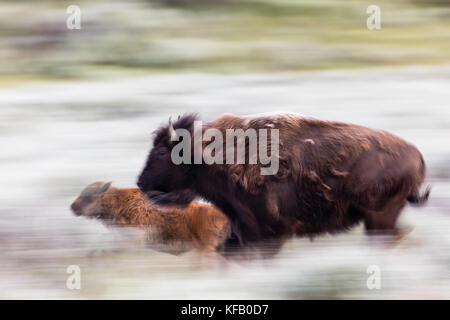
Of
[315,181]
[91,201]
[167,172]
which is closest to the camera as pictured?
[315,181]

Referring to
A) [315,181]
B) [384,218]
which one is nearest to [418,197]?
[384,218]

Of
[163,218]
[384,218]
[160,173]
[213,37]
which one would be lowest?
[163,218]

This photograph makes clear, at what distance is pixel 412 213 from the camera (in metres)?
4.85

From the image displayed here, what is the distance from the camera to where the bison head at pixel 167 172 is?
4727mm

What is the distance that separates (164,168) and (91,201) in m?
0.88

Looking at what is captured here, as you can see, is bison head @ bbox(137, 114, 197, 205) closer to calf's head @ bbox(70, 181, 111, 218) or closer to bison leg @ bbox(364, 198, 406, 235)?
calf's head @ bbox(70, 181, 111, 218)

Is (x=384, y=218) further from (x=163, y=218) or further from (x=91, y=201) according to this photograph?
(x=91, y=201)

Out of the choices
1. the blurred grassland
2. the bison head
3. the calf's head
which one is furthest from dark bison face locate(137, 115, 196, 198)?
the blurred grassland

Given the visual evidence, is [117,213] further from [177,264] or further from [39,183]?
[39,183]

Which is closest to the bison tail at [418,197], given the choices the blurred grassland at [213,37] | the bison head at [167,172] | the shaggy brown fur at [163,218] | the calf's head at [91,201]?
the shaggy brown fur at [163,218]

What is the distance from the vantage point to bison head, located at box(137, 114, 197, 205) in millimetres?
4727

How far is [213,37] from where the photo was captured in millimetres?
9344

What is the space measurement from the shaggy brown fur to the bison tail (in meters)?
1.16

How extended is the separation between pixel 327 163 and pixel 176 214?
1.12 metres
